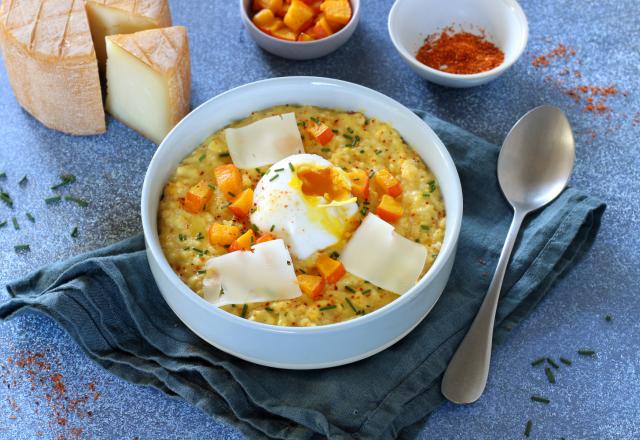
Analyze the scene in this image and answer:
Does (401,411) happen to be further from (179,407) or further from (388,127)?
(388,127)

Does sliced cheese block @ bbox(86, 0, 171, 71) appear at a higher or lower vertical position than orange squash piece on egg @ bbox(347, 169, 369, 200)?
higher

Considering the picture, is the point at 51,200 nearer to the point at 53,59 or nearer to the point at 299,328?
the point at 53,59

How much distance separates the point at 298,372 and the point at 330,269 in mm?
348

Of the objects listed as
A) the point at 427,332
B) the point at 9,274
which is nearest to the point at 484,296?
the point at 427,332

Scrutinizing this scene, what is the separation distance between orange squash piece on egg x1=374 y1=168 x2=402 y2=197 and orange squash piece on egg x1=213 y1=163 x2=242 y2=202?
0.47 meters

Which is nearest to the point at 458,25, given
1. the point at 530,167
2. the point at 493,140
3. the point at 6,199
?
the point at 493,140

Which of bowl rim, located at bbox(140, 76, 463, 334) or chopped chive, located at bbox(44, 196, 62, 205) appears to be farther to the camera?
chopped chive, located at bbox(44, 196, 62, 205)

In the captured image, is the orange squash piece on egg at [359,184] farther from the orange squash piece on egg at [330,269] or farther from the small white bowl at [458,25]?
the small white bowl at [458,25]

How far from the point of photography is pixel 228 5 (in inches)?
145

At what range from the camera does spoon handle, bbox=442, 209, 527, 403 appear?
253cm

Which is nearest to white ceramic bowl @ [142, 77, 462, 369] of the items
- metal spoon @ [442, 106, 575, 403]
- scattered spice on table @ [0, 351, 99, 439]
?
metal spoon @ [442, 106, 575, 403]

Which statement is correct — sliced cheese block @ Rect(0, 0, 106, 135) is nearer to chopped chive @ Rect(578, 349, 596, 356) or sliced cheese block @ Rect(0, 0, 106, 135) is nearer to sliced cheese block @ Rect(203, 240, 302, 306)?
sliced cheese block @ Rect(203, 240, 302, 306)

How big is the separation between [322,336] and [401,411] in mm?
359

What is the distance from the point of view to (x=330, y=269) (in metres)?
2.53
